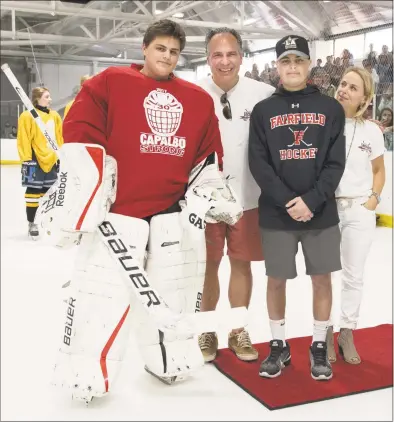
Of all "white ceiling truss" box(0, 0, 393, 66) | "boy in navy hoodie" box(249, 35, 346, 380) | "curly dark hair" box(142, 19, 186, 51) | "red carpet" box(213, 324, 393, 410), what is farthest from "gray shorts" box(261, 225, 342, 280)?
"white ceiling truss" box(0, 0, 393, 66)

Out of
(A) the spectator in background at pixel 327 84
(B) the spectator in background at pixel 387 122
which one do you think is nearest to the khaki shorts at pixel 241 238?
(A) the spectator in background at pixel 327 84

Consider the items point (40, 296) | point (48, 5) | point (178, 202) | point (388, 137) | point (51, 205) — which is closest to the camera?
point (51, 205)

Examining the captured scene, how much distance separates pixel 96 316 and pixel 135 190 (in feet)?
1.38

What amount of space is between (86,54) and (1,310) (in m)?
10.5

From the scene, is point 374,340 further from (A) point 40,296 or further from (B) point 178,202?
(A) point 40,296

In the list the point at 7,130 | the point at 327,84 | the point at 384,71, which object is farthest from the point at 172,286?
the point at 7,130

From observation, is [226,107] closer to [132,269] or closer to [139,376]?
[132,269]

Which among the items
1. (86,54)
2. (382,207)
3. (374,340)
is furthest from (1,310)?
(86,54)

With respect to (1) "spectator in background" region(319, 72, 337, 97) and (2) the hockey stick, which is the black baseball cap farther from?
(1) "spectator in background" region(319, 72, 337, 97)

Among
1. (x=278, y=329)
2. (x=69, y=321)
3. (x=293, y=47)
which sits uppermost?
(x=293, y=47)

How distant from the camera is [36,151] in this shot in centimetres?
472

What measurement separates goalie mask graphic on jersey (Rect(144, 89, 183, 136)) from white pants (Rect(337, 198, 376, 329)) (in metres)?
0.72

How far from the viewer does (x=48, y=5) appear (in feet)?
31.4

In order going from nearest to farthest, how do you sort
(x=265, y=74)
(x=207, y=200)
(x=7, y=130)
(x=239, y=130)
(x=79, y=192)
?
(x=79, y=192), (x=207, y=200), (x=239, y=130), (x=265, y=74), (x=7, y=130)
